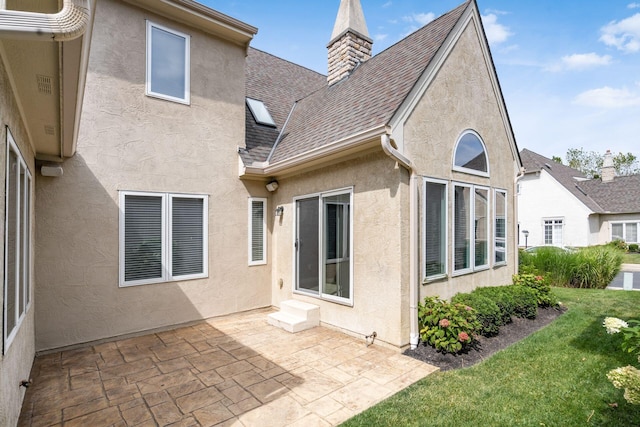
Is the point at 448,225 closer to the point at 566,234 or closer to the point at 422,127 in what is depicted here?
the point at 422,127

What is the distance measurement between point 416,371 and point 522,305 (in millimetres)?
3960

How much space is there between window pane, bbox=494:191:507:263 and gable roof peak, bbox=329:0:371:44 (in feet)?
21.4

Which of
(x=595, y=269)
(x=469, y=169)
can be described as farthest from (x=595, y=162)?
(x=469, y=169)

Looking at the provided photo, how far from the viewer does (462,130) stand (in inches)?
287

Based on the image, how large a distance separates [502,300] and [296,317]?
4.52m

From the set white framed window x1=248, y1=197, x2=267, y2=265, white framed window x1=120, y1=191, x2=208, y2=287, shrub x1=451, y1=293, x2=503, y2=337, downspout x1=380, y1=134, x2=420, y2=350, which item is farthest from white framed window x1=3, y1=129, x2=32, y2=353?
shrub x1=451, y1=293, x2=503, y2=337

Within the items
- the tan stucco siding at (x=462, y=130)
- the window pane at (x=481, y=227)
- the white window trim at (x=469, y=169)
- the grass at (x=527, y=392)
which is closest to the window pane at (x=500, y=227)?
the tan stucco siding at (x=462, y=130)

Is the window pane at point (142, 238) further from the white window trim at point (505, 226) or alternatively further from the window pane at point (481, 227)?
the white window trim at point (505, 226)

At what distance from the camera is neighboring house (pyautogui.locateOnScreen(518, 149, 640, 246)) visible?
82.5 ft

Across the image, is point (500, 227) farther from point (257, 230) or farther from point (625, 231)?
point (625, 231)

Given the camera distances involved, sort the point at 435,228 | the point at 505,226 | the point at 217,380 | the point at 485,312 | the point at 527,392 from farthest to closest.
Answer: the point at 505,226 < the point at 435,228 < the point at 485,312 < the point at 217,380 < the point at 527,392

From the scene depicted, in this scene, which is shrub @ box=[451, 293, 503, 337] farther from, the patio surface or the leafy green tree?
the leafy green tree

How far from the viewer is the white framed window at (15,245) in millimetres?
3229

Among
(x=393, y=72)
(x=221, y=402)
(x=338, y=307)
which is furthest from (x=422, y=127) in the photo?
(x=221, y=402)
